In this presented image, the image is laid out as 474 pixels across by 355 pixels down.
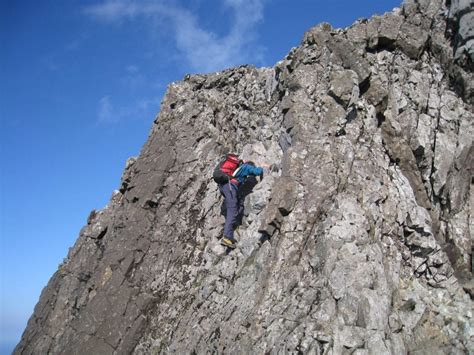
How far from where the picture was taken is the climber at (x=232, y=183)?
1903cm

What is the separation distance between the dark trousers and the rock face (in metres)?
0.62

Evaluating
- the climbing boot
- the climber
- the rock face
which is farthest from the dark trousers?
the rock face

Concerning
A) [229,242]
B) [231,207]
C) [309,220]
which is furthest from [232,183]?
[309,220]

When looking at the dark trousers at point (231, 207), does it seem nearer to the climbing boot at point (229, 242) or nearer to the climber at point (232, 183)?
the climber at point (232, 183)

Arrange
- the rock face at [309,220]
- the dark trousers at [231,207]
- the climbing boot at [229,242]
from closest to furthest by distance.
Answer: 1. the rock face at [309,220]
2. the climbing boot at [229,242]
3. the dark trousers at [231,207]

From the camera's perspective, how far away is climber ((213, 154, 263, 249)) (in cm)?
1903

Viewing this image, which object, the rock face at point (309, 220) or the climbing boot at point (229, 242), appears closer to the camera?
the rock face at point (309, 220)

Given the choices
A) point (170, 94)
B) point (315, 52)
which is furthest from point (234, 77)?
point (315, 52)

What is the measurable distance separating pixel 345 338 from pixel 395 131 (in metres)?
10.7

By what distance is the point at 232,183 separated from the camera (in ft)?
65.2

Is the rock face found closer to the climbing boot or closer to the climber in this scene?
the climbing boot

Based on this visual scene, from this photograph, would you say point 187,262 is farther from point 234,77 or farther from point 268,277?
point 234,77

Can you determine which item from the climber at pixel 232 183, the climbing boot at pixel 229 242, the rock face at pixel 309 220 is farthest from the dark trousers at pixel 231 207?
the rock face at pixel 309 220

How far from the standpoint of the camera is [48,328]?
891 inches
